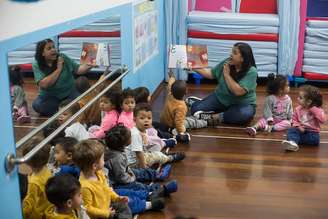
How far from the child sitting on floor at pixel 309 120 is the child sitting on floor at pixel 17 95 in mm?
2425

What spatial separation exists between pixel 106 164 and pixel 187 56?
2.16 meters

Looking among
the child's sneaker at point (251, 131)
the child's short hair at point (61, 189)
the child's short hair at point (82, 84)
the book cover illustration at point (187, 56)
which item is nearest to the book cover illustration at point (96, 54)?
the child's short hair at point (82, 84)

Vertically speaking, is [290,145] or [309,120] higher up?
[309,120]

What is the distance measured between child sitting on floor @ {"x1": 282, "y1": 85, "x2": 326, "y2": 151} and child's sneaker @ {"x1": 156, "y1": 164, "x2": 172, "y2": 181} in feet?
3.86

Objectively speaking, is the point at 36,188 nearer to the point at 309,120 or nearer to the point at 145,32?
the point at 309,120

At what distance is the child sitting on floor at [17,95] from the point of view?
190cm

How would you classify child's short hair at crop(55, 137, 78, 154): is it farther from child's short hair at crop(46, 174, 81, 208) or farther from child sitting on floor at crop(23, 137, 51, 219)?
child's short hair at crop(46, 174, 81, 208)

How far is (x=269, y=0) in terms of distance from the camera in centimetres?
607

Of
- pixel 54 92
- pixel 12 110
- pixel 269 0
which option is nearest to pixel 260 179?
pixel 54 92

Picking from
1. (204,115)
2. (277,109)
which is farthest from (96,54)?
(277,109)

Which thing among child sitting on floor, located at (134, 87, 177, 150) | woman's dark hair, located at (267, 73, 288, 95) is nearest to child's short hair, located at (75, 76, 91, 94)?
child sitting on floor, located at (134, 87, 177, 150)

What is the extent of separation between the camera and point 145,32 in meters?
4.51

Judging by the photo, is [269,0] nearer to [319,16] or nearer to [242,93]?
[319,16]

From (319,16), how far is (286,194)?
3.88m
